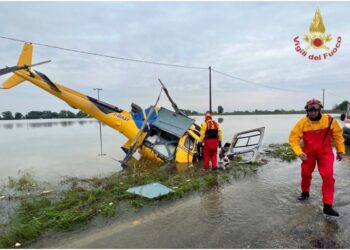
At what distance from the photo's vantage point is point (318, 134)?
15.7 ft

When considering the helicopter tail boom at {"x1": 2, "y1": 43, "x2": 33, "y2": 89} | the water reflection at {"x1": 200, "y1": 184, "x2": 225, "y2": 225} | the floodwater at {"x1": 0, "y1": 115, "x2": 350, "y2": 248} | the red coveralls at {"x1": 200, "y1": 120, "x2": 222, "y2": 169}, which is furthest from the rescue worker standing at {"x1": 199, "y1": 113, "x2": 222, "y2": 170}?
the helicopter tail boom at {"x1": 2, "y1": 43, "x2": 33, "y2": 89}

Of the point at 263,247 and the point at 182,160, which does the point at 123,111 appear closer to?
the point at 182,160

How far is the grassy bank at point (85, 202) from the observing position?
4.40m

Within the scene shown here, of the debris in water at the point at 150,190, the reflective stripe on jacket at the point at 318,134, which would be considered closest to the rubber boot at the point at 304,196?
the reflective stripe on jacket at the point at 318,134

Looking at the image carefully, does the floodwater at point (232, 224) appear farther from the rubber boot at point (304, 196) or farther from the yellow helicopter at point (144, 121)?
the yellow helicopter at point (144, 121)

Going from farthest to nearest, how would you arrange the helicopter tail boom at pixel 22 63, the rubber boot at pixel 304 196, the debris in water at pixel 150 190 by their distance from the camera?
the helicopter tail boom at pixel 22 63 → the debris in water at pixel 150 190 → the rubber boot at pixel 304 196

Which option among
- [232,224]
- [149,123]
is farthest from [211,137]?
[232,224]

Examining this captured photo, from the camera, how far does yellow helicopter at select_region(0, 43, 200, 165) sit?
1060 cm

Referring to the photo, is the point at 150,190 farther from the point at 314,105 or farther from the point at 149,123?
the point at 149,123

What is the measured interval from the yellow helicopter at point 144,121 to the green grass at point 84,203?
2.47 meters

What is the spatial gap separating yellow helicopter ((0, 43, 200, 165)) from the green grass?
8.11 feet

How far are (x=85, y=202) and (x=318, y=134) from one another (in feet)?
14.8

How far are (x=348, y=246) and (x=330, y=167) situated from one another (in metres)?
1.48

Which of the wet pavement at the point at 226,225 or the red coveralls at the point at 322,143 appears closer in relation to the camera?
the wet pavement at the point at 226,225
